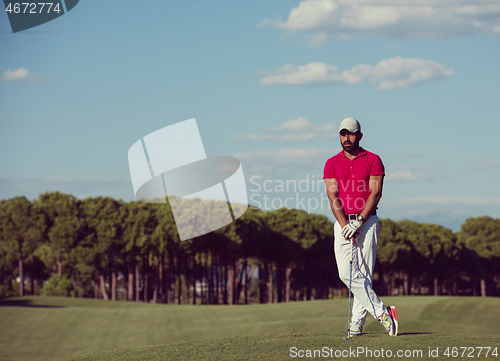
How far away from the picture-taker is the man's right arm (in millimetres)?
9836

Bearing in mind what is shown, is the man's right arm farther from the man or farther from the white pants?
the white pants

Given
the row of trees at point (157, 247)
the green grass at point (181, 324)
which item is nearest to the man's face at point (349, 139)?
the green grass at point (181, 324)

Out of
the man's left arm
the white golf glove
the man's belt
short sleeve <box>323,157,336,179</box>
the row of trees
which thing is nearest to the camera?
the white golf glove

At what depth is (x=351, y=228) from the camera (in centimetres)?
961

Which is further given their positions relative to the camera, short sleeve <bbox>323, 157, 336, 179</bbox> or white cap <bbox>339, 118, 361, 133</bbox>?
short sleeve <bbox>323, 157, 336, 179</bbox>

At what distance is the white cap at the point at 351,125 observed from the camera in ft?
32.4

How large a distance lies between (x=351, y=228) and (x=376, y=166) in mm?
1167

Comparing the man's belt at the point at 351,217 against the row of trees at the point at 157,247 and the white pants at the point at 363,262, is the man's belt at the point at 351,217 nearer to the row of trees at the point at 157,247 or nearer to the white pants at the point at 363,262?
the white pants at the point at 363,262

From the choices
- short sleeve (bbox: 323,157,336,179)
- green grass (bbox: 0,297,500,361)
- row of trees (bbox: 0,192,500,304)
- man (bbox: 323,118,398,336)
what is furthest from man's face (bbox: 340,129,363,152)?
row of trees (bbox: 0,192,500,304)

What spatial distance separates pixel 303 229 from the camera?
76.7m

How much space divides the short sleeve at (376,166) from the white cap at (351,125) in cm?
57

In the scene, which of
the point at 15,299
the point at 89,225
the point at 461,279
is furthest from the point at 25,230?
the point at 461,279

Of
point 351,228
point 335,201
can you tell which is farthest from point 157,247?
point 351,228

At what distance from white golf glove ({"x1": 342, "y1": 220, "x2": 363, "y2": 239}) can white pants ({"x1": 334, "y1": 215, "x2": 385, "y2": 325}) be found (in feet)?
0.88
